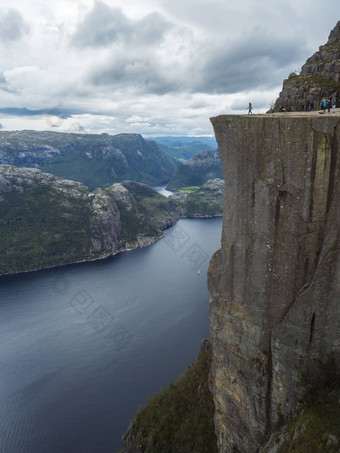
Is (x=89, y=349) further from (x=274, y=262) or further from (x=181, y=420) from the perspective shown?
(x=274, y=262)

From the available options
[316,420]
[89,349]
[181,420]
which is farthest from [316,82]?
[89,349]

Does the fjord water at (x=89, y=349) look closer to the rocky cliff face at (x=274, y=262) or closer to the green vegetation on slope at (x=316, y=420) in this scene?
the rocky cliff face at (x=274, y=262)

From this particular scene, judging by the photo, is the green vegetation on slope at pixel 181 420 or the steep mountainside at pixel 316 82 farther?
the green vegetation on slope at pixel 181 420

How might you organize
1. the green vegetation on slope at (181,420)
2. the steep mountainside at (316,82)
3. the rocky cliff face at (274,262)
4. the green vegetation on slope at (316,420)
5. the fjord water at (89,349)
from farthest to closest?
1. the fjord water at (89,349)
2. the green vegetation on slope at (181,420)
3. the steep mountainside at (316,82)
4. the rocky cliff face at (274,262)
5. the green vegetation on slope at (316,420)

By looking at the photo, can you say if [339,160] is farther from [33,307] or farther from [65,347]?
[33,307]

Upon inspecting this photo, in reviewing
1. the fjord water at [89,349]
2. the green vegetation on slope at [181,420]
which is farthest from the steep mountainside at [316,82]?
the fjord water at [89,349]

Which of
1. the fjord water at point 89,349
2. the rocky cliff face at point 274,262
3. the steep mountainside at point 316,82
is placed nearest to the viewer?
the rocky cliff face at point 274,262

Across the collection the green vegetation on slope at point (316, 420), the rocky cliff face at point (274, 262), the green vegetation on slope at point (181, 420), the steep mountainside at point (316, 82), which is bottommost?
the green vegetation on slope at point (181, 420)
